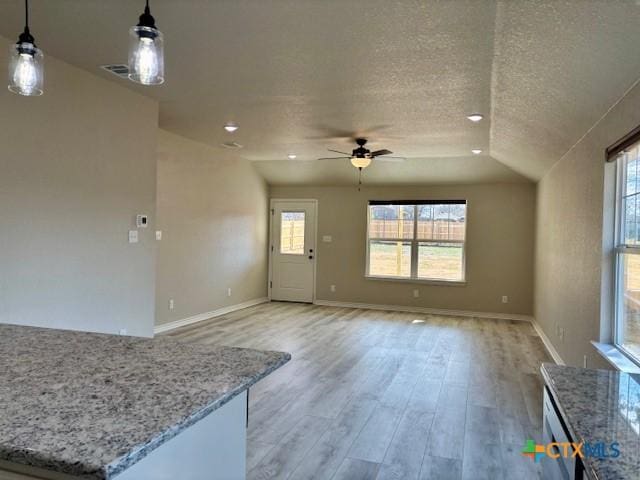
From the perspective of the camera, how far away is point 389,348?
5367 millimetres

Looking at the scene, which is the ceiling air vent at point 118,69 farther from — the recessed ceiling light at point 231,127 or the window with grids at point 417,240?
the window with grids at point 417,240

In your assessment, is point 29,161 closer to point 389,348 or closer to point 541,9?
point 541,9

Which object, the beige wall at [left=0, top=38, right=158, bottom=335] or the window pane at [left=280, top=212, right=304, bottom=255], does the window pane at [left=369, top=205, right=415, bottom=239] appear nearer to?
the window pane at [left=280, top=212, right=304, bottom=255]

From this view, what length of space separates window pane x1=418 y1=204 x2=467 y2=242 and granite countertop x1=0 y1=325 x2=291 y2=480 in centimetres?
689

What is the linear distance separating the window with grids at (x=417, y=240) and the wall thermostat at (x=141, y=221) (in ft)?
15.8

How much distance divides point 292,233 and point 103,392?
304 inches

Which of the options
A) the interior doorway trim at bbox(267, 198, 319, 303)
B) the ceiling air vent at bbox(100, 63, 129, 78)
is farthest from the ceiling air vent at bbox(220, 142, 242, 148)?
the ceiling air vent at bbox(100, 63, 129, 78)

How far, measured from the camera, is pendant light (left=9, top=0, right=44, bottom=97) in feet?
5.61

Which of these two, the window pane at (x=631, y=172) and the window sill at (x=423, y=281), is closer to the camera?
the window pane at (x=631, y=172)

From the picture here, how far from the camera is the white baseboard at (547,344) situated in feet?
15.8

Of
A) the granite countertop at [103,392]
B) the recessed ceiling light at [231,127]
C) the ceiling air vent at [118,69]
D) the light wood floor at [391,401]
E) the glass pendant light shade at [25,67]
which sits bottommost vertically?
the light wood floor at [391,401]

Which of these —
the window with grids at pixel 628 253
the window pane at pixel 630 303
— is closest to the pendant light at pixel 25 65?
the window with grids at pixel 628 253

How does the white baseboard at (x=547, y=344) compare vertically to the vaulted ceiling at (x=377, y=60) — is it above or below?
below

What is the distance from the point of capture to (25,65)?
5.73ft
